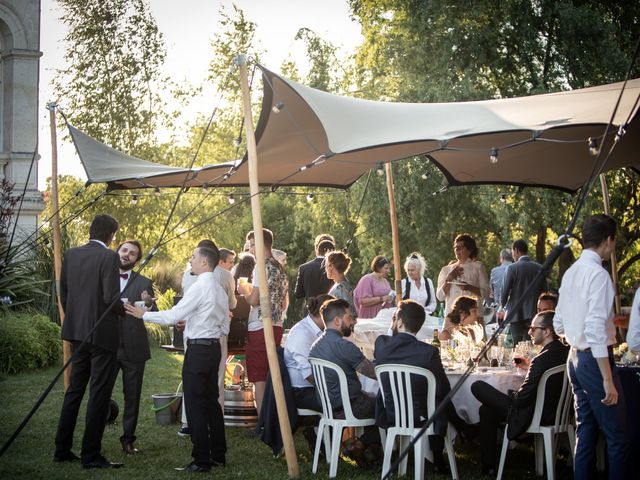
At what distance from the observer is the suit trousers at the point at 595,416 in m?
5.16

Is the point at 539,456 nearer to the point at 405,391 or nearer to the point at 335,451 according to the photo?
the point at 405,391

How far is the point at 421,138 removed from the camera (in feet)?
21.6

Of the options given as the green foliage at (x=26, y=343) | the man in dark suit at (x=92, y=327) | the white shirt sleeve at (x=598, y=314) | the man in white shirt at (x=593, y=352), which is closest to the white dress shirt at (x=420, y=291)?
the man in dark suit at (x=92, y=327)

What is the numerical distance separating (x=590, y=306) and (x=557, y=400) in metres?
1.24

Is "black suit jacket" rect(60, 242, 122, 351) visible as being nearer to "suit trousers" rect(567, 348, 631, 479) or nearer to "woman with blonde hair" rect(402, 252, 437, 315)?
"suit trousers" rect(567, 348, 631, 479)

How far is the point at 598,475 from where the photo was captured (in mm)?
6457

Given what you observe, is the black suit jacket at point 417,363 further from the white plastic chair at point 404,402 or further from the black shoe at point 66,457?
the black shoe at point 66,457

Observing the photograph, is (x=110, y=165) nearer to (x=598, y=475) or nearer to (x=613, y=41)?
(x=598, y=475)

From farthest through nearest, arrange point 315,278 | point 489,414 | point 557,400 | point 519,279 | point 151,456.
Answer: point 519,279 < point 315,278 < point 151,456 < point 489,414 < point 557,400

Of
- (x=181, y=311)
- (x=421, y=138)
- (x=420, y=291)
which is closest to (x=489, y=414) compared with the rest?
(x=421, y=138)

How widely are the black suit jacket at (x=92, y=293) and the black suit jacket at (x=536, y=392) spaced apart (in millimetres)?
2895

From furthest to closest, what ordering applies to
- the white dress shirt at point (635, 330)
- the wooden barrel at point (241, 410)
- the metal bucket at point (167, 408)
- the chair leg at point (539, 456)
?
1. the metal bucket at point (167, 408)
2. the wooden barrel at point (241, 410)
3. the chair leg at point (539, 456)
4. the white dress shirt at point (635, 330)

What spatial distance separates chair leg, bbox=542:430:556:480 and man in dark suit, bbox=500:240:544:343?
12.7 feet

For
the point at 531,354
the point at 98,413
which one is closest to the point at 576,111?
the point at 531,354
